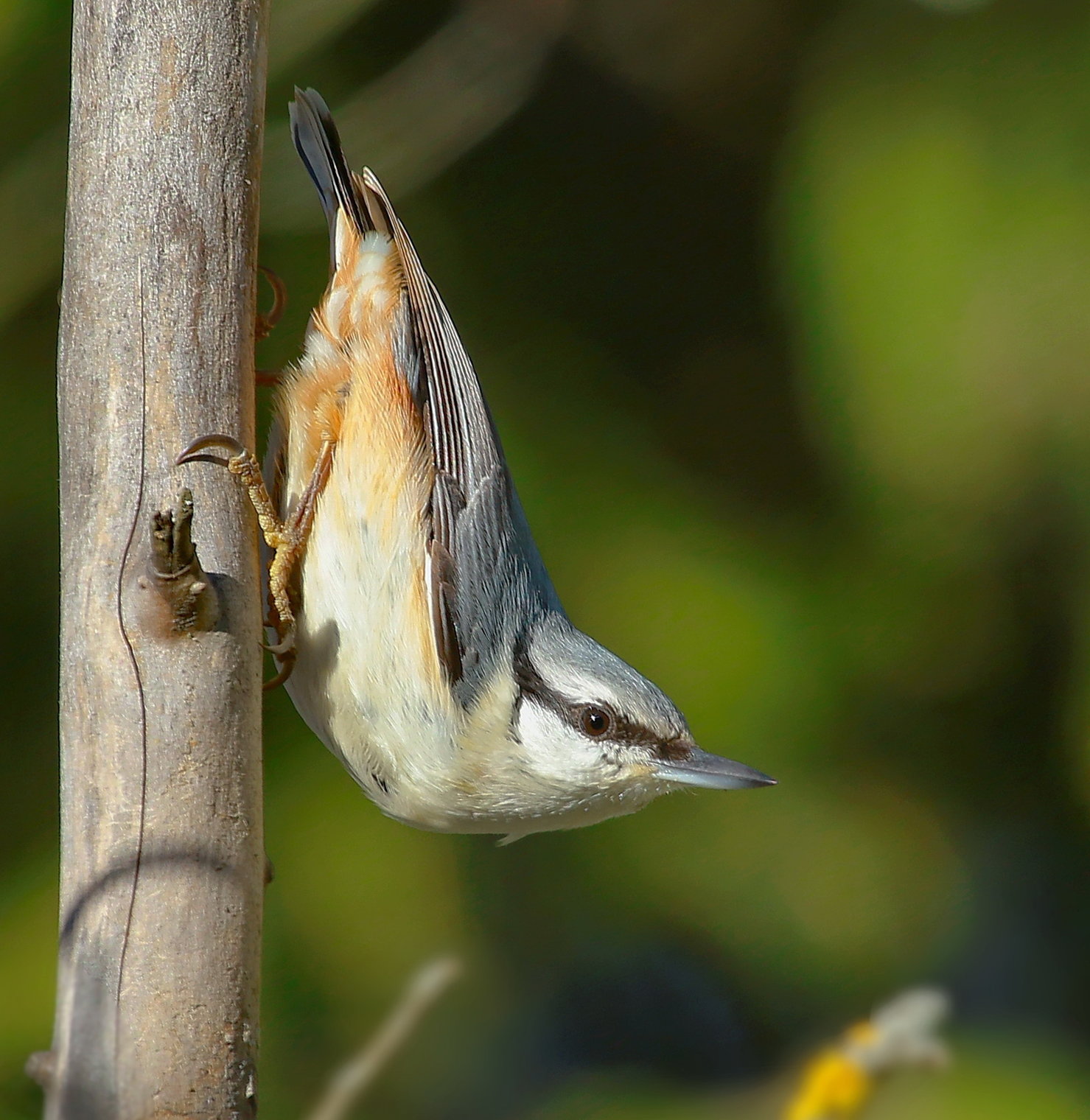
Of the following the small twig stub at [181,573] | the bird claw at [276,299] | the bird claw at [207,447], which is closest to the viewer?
the small twig stub at [181,573]

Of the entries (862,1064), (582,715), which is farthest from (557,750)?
(862,1064)

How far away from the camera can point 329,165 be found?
221 centimetres

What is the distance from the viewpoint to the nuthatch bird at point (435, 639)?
6.01ft

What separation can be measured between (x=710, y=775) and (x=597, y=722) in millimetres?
190

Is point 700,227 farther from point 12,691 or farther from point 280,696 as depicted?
point 12,691

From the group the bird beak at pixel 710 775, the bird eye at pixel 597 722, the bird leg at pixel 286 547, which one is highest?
the bird leg at pixel 286 547

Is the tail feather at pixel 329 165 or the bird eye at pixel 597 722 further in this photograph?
the tail feather at pixel 329 165

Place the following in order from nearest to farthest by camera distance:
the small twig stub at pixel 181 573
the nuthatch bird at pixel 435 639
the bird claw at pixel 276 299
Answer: the small twig stub at pixel 181 573
the nuthatch bird at pixel 435 639
the bird claw at pixel 276 299

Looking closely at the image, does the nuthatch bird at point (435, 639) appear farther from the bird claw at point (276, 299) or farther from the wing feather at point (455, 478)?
the bird claw at point (276, 299)

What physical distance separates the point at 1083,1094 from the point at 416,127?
2.40m

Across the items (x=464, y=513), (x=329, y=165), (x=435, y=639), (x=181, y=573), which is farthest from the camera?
(x=329, y=165)

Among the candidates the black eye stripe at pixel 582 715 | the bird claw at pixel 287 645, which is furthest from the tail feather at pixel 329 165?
the black eye stripe at pixel 582 715

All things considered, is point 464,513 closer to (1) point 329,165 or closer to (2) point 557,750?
(2) point 557,750

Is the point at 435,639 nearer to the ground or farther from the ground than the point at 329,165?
nearer to the ground
